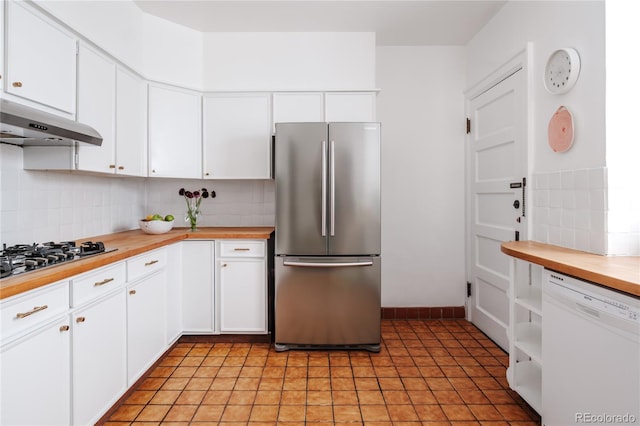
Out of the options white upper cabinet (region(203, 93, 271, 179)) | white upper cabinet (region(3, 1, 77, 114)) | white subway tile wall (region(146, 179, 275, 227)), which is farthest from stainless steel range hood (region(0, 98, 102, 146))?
white subway tile wall (region(146, 179, 275, 227))

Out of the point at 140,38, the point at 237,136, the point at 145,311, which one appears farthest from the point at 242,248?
the point at 140,38

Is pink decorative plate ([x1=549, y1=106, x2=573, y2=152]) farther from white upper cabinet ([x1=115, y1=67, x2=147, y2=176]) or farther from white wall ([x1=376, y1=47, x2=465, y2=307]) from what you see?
white upper cabinet ([x1=115, y1=67, x2=147, y2=176])

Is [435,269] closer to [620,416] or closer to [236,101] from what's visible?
[620,416]

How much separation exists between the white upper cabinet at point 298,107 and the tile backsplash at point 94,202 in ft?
2.27

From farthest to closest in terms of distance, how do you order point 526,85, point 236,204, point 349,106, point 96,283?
point 236,204 < point 349,106 < point 526,85 < point 96,283

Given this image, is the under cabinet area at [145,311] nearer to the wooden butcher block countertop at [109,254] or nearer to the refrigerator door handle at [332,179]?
the wooden butcher block countertop at [109,254]

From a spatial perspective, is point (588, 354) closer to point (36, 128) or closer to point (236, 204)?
point (36, 128)

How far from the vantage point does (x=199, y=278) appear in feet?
9.22

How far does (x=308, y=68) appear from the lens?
10.1 ft

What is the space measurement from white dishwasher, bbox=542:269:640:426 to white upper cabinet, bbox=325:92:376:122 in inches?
76.6

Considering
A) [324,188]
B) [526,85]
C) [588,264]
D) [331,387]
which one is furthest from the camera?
[324,188]

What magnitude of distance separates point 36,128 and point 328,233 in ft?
5.90

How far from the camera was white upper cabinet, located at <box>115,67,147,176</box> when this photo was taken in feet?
8.14

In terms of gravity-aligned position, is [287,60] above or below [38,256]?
above
